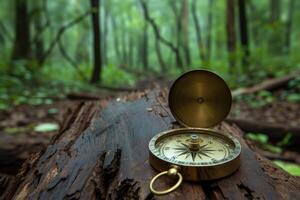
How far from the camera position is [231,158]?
2.11 m

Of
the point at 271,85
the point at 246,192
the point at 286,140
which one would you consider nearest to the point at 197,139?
the point at 246,192

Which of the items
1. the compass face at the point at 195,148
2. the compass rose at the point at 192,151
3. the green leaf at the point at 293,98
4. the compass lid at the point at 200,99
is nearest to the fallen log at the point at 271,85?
the green leaf at the point at 293,98

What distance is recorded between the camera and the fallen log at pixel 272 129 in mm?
5430

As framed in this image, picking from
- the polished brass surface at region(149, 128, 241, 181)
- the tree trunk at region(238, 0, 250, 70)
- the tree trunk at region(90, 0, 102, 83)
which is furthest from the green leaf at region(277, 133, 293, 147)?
the tree trunk at region(90, 0, 102, 83)

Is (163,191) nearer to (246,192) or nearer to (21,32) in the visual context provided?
(246,192)

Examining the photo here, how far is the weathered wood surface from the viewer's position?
1.99 metres

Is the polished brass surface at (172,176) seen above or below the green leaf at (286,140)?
above

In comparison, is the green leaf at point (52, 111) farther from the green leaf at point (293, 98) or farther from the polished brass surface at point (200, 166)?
the polished brass surface at point (200, 166)

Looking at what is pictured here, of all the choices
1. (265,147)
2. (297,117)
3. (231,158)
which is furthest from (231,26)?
(231,158)

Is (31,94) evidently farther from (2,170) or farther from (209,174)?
(209,174)

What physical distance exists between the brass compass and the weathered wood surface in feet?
0.29

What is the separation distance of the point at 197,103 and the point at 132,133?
0.65 meters

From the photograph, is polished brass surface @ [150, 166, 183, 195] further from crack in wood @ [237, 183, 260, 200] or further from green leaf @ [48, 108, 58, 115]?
green leaf @ [48, 108, 58, 115]

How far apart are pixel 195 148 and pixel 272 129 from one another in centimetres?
382
